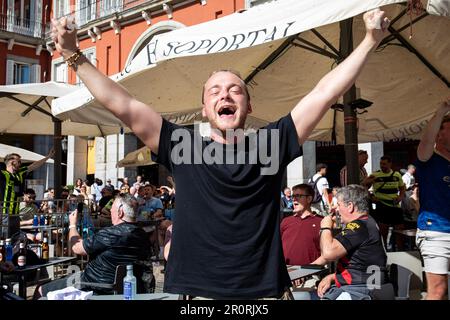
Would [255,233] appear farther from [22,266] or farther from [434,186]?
[22,266]

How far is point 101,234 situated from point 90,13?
70.3ft

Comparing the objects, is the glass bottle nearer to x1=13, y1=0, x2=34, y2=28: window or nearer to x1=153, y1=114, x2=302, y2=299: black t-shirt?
x1=153, y1=114, x2=302, y2=299: black t-shirt

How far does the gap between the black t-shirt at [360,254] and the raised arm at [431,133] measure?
77 cm

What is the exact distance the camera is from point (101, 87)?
1.79 m

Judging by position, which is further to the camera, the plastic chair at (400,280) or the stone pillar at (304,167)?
the stone pillar at (304,167)

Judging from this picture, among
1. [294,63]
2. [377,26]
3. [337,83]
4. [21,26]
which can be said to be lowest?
[337,83]

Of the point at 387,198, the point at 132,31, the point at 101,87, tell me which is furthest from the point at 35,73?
the point at 101,87

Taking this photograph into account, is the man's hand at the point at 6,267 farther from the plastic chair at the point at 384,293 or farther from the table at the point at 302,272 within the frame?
the plastic chair at the point at 384,293

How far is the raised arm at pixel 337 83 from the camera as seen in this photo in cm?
184

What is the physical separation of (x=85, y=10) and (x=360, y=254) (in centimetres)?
2326

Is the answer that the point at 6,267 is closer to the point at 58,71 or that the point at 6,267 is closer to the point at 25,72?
the point at 58,71

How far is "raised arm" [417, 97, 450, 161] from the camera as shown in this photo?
3719 mm

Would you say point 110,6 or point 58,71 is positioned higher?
point 110,6

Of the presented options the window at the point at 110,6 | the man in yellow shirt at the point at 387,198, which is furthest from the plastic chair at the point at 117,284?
the window at the point at 110,6
